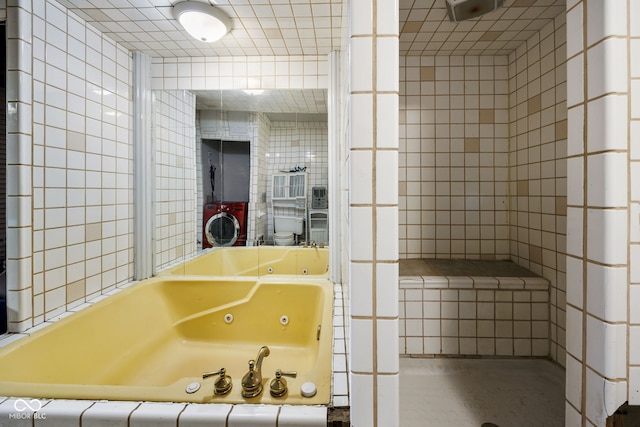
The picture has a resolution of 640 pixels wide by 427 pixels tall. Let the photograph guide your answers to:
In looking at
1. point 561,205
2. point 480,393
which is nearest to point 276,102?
point 561,205

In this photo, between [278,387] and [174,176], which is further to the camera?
[174,176]

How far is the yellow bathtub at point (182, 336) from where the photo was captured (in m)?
1.09

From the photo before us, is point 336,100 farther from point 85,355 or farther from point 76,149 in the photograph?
point 85,355

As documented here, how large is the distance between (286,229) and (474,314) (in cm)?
131

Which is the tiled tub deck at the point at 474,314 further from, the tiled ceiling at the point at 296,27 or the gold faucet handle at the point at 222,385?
the tiled ceiling at the point at 296,27

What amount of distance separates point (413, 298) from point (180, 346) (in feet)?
4.73

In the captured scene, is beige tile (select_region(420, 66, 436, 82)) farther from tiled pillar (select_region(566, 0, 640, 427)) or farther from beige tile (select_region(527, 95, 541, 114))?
tiled pillar (select_region(566, 0, 640, 427))

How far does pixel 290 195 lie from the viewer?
198cm

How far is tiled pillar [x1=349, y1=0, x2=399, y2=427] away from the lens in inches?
22.8

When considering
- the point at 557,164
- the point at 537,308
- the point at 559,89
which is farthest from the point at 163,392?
the point at 559,89

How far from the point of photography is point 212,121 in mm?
1924

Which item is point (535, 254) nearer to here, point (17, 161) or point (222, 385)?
point (222, 385)

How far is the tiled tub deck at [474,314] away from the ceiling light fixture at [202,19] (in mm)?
1702
